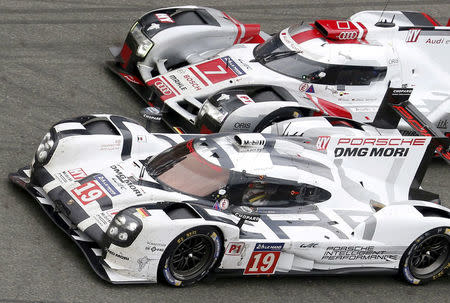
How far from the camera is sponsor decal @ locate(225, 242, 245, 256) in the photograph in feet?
35.2

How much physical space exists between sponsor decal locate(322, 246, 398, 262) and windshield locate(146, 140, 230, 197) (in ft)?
5.11

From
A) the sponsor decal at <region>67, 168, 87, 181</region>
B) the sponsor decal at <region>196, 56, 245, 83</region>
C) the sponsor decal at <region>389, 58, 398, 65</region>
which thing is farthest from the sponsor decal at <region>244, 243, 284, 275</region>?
the sponsor decal at <region>389, 58, 398, 65</region>

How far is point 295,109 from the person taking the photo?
14125 millimetres

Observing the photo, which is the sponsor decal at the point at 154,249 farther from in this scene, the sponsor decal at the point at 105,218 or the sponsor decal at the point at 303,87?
the sponsor decal at the point at 303,87

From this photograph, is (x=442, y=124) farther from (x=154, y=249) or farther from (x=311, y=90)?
(x=154, y=249)

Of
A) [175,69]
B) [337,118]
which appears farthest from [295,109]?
[175,69]

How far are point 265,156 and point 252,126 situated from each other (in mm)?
2218

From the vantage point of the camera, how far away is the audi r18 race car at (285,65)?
14.6 m

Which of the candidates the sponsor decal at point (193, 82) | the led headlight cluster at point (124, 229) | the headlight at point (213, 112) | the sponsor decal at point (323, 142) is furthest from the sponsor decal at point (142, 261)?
the sponsor decal at point (193, 82)

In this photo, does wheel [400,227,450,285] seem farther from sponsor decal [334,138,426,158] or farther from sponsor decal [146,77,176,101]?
sponsor decal [146,77,176,101]

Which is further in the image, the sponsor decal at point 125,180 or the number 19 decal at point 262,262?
the sponsor decal at point 125,180

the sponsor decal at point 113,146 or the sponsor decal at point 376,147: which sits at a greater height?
the sponsor decal at point 376,147

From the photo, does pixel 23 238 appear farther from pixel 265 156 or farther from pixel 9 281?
pixel 265 156

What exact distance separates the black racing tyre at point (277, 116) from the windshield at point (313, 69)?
1.14 metres
